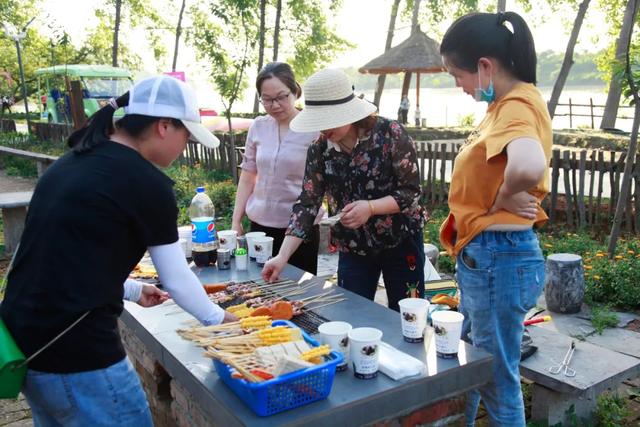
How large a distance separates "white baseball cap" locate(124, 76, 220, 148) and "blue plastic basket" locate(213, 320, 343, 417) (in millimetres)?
769

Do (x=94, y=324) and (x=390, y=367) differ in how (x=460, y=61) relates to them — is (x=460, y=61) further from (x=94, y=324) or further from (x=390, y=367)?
(x=94, y=324)

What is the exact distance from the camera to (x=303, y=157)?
11.4 feet

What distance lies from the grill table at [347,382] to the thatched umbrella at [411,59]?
1598 cm

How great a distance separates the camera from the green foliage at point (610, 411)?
2.93 metres

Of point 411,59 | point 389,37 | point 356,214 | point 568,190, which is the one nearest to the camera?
point 356,214

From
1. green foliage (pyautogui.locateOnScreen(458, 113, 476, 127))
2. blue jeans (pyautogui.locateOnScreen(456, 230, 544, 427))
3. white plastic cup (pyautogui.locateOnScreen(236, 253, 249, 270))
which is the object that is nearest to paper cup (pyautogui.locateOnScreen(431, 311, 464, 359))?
blue jeans (pyautogui.locateOnScreen(456, 230, 544, 427))

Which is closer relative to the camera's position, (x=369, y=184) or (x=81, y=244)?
(x=81, y=244)

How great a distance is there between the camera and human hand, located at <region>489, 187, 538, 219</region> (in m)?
2.03

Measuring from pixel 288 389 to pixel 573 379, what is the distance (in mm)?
1720

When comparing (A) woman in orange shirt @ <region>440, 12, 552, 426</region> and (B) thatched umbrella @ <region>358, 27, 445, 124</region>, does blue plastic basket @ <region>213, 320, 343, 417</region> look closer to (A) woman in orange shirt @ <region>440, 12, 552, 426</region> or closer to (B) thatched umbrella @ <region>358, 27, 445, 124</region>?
(A) woman in orange shirt @ <region>440, 12, 552, 426</region>

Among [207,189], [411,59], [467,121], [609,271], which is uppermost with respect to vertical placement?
[411,59]

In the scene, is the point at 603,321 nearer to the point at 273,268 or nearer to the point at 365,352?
the point at 273,268

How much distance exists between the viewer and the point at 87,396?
5.67 feet

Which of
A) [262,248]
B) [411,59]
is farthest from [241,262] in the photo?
[411,59]
